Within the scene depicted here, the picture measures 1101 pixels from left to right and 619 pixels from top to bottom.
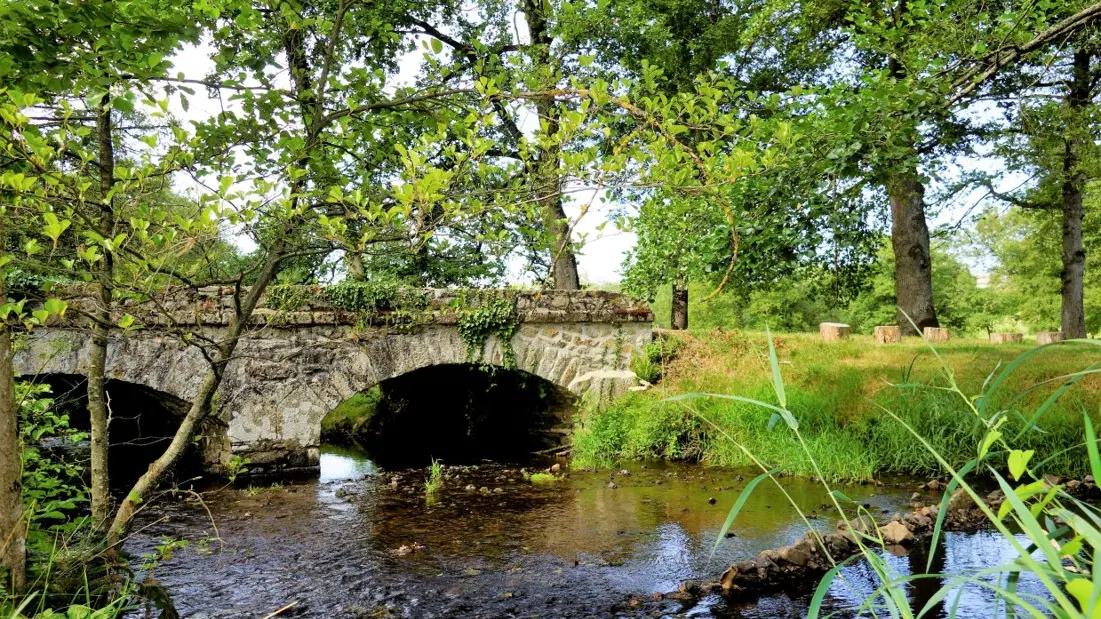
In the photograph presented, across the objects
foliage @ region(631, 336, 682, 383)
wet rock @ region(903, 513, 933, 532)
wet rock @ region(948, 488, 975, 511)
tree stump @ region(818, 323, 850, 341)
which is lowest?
wet rock @ region(903, 513, 933, 532)

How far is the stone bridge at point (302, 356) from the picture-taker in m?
8.14

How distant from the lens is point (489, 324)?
9.12 m

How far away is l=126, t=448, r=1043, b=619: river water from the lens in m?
4.28

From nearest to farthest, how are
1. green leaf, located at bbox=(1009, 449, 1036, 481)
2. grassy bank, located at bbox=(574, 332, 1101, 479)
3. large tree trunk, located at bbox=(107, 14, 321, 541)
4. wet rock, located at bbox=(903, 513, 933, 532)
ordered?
green leaf, located at bbox=(1009, 449, 1036, 481)
large tree trunk, located at bbox=(107, 14, 321, 541)
wet rock, located at bbox=(903, 513, 933, 532)
grassy bank, located at bbox=(574, 332, 1101, 479)

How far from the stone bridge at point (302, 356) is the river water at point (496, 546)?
915mm

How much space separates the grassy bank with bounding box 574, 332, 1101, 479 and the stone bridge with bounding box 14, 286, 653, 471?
4.51 ft

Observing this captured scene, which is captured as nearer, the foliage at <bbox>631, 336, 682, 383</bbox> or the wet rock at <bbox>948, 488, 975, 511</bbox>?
the wet rock at <bbox>948, 488, 975, 511</bbox>

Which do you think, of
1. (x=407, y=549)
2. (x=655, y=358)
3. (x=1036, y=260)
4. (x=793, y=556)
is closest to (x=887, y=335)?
(x=655, y=358)

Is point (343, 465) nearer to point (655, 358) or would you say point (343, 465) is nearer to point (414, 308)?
point (414, 308)

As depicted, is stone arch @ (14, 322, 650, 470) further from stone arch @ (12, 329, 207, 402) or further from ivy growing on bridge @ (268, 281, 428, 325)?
ivy growing on bridge @ (268, 281, 428, 325)

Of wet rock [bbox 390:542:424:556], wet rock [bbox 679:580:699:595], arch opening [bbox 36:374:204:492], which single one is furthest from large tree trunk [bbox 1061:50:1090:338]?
arch opening [bbox 36:374:204:492]

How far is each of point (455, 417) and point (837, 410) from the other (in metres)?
7.11

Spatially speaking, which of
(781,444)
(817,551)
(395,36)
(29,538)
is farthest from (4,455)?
(781,444)

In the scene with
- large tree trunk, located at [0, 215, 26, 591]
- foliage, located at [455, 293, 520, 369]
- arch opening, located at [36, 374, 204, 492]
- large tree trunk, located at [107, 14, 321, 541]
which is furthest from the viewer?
foliage, located at [455, 293, 520, 369]
